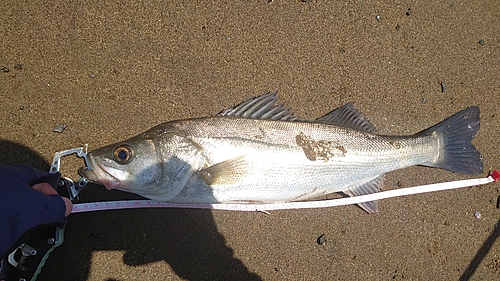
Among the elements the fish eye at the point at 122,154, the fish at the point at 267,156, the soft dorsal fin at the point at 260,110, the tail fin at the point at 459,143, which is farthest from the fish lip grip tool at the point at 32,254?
the tail fin at the point at 459,143

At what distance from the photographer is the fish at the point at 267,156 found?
83.9 inches

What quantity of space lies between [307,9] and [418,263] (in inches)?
101

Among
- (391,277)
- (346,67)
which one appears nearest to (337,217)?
(391,277)

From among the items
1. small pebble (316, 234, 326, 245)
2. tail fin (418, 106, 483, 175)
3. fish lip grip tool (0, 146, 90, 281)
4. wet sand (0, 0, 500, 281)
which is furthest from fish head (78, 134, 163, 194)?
tail fin (418, 106, 483, 175)

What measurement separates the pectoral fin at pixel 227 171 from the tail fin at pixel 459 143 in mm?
1653

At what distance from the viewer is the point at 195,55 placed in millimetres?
2795

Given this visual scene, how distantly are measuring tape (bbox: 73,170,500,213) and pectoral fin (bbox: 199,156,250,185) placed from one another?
479 millimetres

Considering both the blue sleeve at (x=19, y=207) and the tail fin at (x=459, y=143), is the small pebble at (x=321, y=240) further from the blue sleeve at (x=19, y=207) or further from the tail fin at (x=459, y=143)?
the blue sleeve at (x=19, y=207)

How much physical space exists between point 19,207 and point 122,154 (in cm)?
63

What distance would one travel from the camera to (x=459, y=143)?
2750 millimetres

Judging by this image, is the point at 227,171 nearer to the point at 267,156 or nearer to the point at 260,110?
the point at 267,156

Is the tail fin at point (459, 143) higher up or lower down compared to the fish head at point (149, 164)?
higher up

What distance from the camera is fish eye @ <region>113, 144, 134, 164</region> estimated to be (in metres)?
2.08

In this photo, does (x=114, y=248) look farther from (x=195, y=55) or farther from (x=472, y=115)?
(x=472, y=115)
